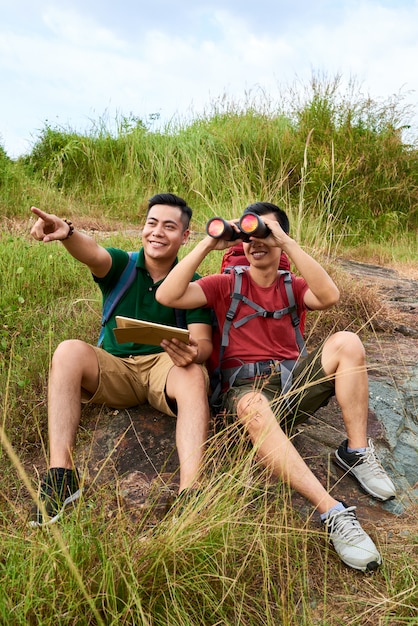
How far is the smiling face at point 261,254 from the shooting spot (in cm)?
297

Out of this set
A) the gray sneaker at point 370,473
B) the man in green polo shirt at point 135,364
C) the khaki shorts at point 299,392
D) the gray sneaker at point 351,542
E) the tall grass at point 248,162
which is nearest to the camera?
the gray sneaker at point 351,542

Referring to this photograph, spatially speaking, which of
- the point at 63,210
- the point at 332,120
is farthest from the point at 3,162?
the point at 332,120

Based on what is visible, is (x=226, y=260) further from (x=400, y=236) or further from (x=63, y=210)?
(x=400, y=236)

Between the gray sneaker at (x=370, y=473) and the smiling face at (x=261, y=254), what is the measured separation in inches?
39.1

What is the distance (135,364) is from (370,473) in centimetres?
127

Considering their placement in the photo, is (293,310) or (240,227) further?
(293,310)

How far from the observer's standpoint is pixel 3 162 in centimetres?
823

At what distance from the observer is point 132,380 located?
120 inches

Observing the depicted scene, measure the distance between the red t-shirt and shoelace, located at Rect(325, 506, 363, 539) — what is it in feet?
2.79

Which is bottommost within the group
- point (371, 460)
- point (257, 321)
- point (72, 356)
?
point (371, 460)

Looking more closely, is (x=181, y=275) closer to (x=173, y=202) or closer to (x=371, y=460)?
(x=173, y=202)

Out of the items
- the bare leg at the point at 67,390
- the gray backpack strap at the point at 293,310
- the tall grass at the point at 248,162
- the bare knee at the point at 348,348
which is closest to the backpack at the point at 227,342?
the gray backpack strap at the point at 293,310

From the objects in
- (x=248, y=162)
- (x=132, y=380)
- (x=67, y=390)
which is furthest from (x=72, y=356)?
(x=248, y=162)

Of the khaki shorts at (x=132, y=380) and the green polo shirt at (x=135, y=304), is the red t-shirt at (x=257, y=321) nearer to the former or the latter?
the green polo shirt at (x=135, y=304)
